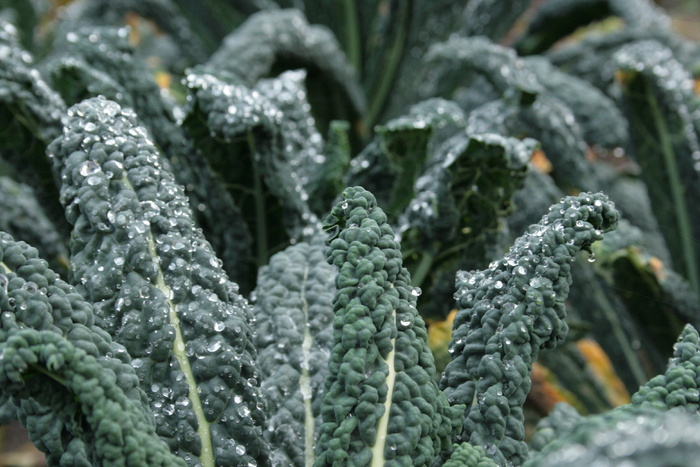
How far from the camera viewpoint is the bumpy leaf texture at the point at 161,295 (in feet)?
2.84

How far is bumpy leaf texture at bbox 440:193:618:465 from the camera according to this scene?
84cm

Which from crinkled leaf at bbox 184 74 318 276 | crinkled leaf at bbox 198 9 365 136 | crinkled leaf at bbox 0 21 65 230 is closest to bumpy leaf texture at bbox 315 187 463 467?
crinkled leaf at bbox 184 74 318 276

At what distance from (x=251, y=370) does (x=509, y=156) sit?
0.57 metres

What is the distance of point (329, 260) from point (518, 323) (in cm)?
23

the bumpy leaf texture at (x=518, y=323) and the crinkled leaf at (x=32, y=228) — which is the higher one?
the crinkled leaf at (x=32, y=228)

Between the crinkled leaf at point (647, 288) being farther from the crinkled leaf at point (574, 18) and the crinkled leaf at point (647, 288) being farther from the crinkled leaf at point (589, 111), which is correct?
the crinkled leaf at point (574, 18)

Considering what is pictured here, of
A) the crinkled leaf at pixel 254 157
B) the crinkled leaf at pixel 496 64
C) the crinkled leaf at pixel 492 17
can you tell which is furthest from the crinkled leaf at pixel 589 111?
the crinkled leaf at pixel 254 157

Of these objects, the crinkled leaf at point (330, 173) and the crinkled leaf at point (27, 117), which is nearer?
the crinkled leaf at point (27, 117)

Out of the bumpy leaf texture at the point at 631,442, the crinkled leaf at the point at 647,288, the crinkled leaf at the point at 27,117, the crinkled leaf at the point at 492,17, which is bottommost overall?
the bumpy leaf texture at the point at 631,442

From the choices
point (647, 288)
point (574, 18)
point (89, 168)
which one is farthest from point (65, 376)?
point (574, 18)

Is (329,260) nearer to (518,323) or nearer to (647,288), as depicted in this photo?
(518,323)

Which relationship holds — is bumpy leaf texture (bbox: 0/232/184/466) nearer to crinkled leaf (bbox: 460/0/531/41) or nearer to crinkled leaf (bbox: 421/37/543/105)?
crinkled leaf (bbox: 421/37/543/105)

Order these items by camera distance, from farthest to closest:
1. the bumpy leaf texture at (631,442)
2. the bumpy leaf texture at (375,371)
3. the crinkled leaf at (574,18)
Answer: the crinkled leaf at (574,18)
the bumpy leaf texture at (375,371)
the bumpy leaf texture at (631,442)

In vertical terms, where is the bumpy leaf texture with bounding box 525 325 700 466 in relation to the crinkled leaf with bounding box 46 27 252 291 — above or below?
below
